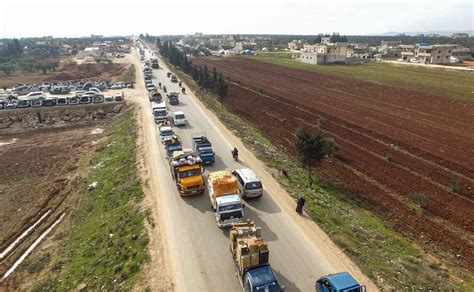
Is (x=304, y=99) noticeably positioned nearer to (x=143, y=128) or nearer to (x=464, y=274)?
(x=143, y=128)

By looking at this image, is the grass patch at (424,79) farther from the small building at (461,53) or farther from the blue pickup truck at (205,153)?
the blue pickup truck at (205,153)

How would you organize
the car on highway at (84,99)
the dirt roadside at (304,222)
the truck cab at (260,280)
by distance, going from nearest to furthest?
the truck cab at (260,280) → the dirt roadside at (304,222) → the car on highway at (84,99)

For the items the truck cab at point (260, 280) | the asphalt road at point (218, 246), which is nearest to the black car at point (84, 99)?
the asphalt road at point (218, 246)

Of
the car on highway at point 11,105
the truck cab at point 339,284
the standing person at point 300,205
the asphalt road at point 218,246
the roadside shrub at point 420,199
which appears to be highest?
the car on highway at point 11,105

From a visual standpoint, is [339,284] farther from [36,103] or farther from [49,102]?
[36,103]

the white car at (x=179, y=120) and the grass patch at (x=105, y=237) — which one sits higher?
the white car at (x=179, y=120)

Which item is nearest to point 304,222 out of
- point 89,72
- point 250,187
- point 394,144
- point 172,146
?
point 250,187
